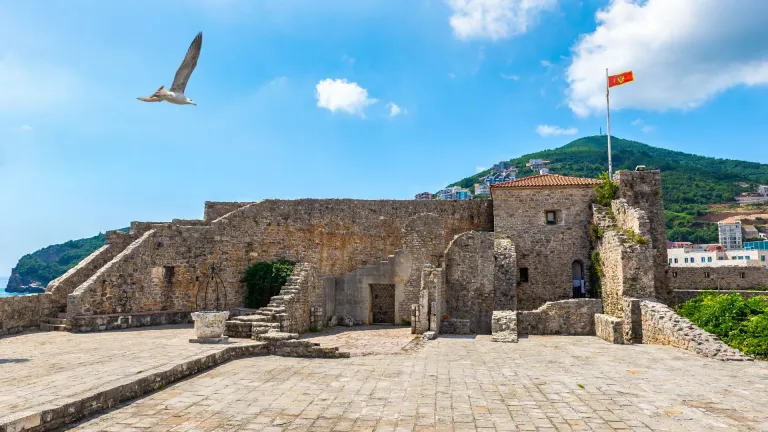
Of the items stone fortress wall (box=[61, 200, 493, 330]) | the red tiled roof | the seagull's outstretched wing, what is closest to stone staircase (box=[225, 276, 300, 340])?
stone fortress wall (box=[61, 200, 493, 330])

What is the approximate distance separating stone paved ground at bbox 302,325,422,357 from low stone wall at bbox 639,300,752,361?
25.5 ft

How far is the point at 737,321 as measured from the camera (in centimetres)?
1542

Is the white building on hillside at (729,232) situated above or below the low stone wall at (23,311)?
above

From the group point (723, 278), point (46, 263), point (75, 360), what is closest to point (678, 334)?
point (75, 360)

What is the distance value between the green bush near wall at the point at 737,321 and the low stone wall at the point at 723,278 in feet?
40.4

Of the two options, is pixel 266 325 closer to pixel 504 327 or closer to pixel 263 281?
pixel 263 281

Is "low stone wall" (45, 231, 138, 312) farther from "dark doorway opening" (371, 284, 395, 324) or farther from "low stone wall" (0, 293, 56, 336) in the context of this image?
"dark doorway opening" (371, 284, 395, 324)

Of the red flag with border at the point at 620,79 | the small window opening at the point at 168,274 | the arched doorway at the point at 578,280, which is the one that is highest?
the red flag with border at the point at 620,79

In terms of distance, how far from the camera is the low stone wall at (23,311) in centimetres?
1575

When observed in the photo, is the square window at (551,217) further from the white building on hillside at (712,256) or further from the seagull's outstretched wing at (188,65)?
the white building on hillside at (712,256)

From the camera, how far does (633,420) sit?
7.25m


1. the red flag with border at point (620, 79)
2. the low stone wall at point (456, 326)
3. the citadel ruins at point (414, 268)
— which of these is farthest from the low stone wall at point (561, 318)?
the red flag with border at point (620, 79)

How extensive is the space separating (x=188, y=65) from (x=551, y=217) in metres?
17.4

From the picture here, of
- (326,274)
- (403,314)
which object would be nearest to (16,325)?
(326,274)
